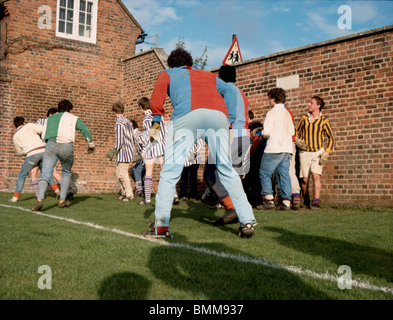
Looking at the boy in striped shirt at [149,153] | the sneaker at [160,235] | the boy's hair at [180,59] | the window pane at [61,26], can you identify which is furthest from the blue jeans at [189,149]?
the window pane at [61,26]

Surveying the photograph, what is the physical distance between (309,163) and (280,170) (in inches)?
35.9

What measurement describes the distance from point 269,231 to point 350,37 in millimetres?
5559

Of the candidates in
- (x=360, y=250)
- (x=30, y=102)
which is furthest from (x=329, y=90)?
(x=30, y=102)

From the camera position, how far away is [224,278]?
2.88 meters

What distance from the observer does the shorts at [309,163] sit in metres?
8.33

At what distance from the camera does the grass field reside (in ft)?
8.46

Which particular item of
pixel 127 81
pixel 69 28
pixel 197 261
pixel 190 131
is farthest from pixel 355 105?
pixel 69 28

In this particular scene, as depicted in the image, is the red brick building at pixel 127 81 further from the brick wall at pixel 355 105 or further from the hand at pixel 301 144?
the hand at pixel 301 144

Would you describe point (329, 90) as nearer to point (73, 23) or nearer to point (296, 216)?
point (296, 216)

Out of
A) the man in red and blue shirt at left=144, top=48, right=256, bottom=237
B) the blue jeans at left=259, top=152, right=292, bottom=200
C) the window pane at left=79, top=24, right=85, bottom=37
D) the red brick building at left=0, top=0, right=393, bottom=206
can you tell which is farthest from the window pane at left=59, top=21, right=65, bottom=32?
the man in red and blue shirt at left=144, top=48, right=256, bottom=237

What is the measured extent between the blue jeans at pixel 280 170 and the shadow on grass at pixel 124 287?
17.4 feet

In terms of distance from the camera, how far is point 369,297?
97.7 inches

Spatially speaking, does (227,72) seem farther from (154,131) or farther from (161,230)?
(161,230)

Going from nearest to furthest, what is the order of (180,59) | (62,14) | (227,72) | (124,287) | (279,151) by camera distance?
(124,287), (180,59), (279,151), (227,72), (62,14)
